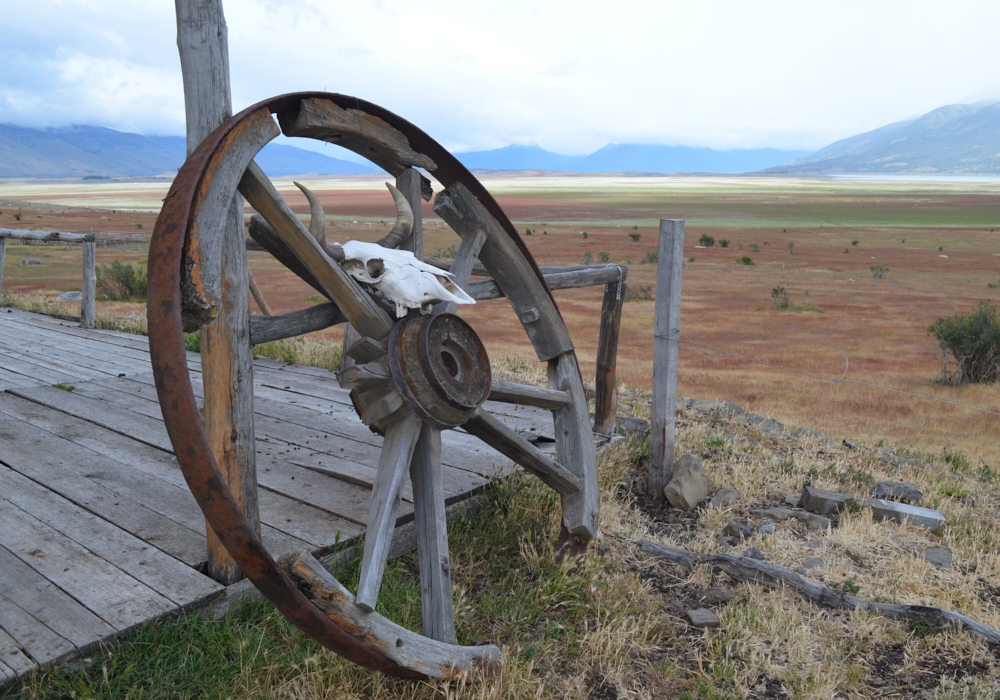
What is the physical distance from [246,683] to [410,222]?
5.62ft

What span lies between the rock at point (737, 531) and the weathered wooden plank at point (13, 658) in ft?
11.3

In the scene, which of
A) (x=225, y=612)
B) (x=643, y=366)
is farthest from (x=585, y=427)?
(x=643, y=366)

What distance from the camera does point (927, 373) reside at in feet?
37.7

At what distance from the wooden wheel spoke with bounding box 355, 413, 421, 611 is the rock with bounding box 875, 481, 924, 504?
3758 millimetres

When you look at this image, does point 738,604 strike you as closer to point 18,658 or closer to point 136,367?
point 18,658

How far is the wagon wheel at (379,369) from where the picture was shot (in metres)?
1.79

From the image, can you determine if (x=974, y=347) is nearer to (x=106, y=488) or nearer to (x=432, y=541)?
(x=432, y=541)

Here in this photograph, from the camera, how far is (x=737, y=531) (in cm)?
420

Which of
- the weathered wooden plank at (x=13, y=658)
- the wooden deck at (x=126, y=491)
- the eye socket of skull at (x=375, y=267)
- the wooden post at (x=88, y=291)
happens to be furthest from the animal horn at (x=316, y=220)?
the wooden post at (x=88, y=291)

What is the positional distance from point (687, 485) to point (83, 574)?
3.32 m

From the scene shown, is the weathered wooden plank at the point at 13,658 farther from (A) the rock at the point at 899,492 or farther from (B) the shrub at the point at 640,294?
(B) the shrub at the point at 640,294

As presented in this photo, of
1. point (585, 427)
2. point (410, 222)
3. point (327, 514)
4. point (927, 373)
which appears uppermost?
point (410, 222)

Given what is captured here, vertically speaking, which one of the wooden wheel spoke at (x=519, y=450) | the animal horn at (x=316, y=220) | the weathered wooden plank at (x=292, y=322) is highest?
the animal horn at (x=316, y=220)

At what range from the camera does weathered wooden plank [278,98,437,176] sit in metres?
2.39
